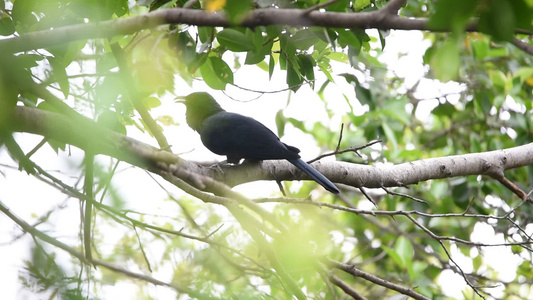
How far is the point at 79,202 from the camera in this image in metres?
2.21

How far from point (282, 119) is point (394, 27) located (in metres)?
3.48

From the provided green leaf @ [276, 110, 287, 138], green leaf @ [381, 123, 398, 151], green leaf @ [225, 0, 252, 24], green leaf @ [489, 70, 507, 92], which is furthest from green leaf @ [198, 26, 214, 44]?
green leaf @ [489, 70, 507, 92]

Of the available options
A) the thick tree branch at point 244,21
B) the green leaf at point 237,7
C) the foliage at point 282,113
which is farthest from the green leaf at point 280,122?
the green leaf at point 237,7

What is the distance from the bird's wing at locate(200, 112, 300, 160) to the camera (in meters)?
3.06

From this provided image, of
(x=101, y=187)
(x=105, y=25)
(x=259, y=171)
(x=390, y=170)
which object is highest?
Result: (x=105, y=25)

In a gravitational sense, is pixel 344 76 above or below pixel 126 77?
below

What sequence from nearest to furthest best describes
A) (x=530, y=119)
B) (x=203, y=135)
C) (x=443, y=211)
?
1. (x=203, y=135)
2. (x=530, y=119)
3. (x=443, y=211)

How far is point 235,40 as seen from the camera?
234 centimetres

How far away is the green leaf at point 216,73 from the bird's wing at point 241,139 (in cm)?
49

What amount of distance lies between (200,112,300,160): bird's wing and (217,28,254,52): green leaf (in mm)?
789

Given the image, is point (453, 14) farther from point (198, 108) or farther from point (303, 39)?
point (198, 108)

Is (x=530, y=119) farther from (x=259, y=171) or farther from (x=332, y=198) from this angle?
(x=259, y=171)

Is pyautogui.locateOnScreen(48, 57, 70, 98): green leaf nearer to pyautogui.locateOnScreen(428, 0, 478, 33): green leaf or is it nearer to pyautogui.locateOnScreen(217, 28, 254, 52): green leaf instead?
pyautogui.locateOnScreen(217, 28, 254, 52): green leaf

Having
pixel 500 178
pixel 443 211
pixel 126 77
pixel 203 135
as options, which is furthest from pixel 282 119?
pixel 126 77
